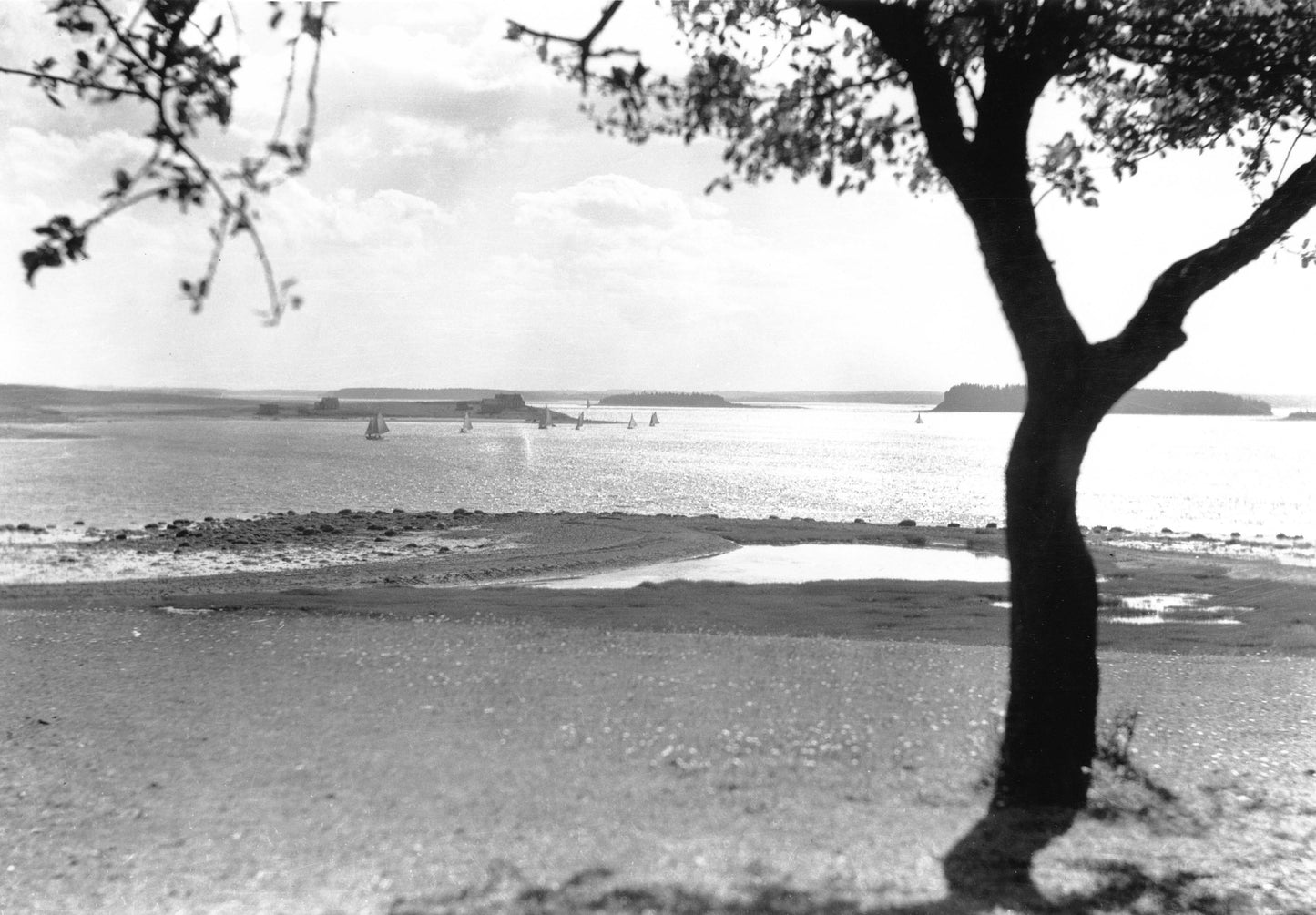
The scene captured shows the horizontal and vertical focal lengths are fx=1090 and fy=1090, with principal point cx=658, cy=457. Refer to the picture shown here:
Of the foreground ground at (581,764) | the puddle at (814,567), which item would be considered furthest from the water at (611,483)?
the foreground ground at (581,764)

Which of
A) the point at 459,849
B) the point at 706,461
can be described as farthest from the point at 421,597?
the point at 706,461

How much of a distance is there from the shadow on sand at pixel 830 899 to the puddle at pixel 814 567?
14.3 metres

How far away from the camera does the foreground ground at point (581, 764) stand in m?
5.41

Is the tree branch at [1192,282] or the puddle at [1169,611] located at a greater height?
the tree branch at [1192,282]

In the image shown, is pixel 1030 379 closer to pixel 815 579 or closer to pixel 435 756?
pixel 435 756

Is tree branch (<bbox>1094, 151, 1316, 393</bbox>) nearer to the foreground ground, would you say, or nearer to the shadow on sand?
the foreground ground

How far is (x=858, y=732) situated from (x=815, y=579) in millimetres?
12708

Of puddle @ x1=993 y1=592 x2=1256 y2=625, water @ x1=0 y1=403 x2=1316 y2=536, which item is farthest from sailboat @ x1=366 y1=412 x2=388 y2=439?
puddle @ x1=993 y1=592 x2=1256 y2=625

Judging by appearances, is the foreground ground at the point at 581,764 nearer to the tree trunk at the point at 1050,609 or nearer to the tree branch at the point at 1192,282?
the tree trunk at the point at 1050,609

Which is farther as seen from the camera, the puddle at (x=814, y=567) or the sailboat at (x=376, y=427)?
the sailboat at (x=376, y=427)

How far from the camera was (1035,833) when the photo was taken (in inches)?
245

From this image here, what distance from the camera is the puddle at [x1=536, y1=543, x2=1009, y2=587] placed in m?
21.0

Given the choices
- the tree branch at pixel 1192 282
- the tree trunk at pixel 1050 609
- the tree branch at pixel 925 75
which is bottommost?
the tree trunk at pixel 1050 609

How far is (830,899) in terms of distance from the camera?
515 cm
